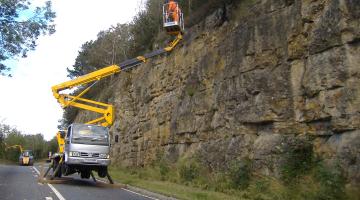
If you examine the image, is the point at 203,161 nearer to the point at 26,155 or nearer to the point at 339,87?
the point at 339,87

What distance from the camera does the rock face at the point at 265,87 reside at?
48.2 feet

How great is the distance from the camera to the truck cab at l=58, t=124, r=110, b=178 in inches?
768

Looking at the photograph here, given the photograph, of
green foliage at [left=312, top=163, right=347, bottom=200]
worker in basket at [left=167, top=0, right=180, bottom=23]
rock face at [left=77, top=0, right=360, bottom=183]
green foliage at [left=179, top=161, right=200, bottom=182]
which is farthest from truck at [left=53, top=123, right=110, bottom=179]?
green foliage at [left=312, top=163, right=347, bottom=200]

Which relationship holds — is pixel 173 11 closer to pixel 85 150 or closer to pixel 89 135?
pixel 89 135

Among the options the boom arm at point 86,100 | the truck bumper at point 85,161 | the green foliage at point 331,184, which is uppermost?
the boom arm at point 86,100

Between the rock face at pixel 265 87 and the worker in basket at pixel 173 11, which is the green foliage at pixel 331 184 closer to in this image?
the rock face at pixel 265 87

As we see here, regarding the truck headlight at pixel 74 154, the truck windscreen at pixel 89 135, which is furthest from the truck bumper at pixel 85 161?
the truck windscreen at pixel 89 135

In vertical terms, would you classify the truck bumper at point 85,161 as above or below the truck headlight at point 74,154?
below

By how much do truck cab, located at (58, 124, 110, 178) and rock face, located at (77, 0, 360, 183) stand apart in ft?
16.2

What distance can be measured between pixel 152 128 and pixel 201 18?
832 centimetres

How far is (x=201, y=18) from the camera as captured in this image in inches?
1065

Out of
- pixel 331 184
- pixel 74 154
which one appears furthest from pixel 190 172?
pixel 331 184

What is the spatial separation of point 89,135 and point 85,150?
96cm

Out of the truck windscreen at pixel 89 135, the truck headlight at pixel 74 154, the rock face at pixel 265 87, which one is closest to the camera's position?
the rock face at pixel 265 87
